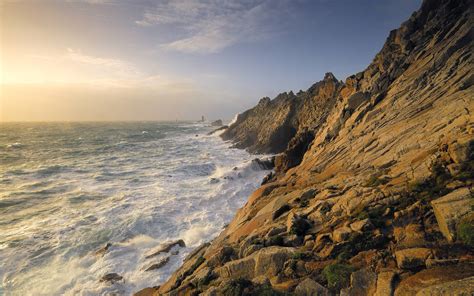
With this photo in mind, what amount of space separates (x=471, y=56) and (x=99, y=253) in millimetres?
28735

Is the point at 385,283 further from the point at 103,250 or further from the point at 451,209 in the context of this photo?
the point at 103,250

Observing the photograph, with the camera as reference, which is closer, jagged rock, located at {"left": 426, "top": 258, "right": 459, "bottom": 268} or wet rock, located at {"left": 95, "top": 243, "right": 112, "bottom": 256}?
jagged rock, located at {"left": 426, "top": 258, "right": 459, "bottom": 268}

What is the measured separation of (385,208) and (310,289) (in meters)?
4.63

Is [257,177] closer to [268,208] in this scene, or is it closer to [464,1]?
[268,208]

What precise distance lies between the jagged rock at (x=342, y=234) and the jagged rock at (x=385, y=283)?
1916 mm

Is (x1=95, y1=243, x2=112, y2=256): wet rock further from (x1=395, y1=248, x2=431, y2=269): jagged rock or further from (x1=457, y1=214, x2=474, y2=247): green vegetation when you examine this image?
(x1=457, y1=214, x2=474, y2=247): green vegetation

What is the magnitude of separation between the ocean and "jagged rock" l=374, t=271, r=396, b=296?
1277cm

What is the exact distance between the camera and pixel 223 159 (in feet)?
164

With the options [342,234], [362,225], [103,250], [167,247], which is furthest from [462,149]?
[103,250]

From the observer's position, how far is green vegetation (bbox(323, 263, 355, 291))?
292 inches

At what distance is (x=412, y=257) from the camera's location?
7258 millimetres

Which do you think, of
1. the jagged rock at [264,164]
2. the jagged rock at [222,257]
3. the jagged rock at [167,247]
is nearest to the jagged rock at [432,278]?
the jagged rock at [222,257]

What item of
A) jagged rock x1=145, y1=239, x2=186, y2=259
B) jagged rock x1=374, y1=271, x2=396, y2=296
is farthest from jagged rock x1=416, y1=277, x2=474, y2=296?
jagged rock x1=145, y1=239, x2=186, y2=259

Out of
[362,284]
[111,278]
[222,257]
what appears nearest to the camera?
[362,284]
